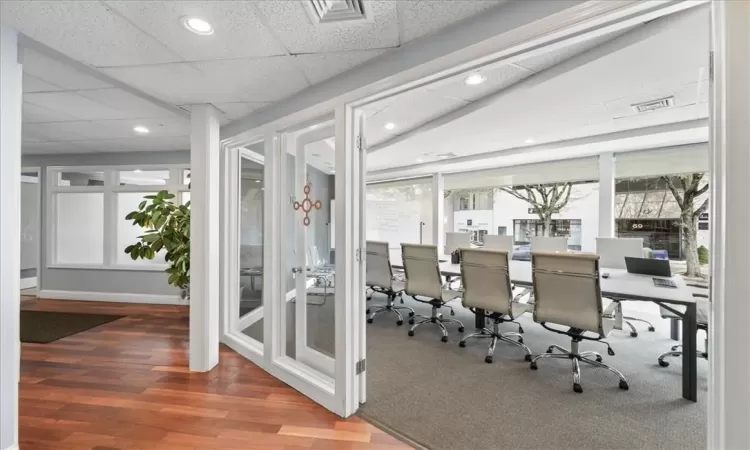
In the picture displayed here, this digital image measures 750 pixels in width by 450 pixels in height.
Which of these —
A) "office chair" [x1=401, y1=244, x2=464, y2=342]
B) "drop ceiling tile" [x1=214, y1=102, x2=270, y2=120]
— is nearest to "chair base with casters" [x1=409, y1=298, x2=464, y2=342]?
"office chair" [x1=401, y1=244, x2=464, y2=342]

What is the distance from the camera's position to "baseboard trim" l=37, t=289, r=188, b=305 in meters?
5.27

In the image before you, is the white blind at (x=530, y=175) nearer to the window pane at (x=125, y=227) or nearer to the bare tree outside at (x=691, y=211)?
the bare tree outside at (x=691, y=211)

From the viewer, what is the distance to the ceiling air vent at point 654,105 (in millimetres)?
3301

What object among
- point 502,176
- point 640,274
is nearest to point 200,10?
point 640,274

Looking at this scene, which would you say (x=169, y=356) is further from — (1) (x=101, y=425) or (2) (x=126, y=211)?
(2) (x=126, y=211)

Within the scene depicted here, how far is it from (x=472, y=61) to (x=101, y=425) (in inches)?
128

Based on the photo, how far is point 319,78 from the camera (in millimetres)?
2348

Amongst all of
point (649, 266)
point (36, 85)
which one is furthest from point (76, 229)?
point (649, 266)

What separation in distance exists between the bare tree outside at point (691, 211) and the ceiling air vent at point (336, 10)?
5.61 m

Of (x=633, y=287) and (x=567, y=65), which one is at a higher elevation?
(x=567, y=65)

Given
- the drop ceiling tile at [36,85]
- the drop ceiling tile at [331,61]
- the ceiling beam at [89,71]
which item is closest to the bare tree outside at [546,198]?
the drop ceiling tile at [331,61]

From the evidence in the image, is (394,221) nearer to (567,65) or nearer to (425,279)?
(425,279)

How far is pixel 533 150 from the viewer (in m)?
5.33

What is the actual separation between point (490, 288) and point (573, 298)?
738 mm
